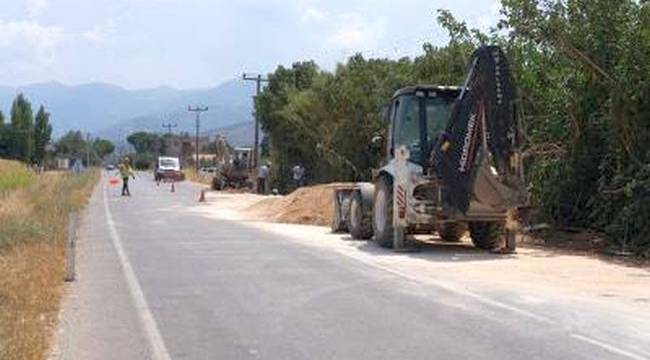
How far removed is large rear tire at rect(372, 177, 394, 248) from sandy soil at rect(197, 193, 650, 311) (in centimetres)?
34

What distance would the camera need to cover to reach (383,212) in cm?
2123

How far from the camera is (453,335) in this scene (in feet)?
33.7

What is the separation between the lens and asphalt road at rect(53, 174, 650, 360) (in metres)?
Answer: 9.52

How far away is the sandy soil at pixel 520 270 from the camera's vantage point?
1377cm

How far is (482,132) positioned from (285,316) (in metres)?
8.57

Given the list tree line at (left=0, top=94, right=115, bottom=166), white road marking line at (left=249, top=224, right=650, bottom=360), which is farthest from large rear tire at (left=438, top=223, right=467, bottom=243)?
tree line at (left=0, top=94, right=115, bottom=166)

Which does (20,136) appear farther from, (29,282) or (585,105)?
(29,282)

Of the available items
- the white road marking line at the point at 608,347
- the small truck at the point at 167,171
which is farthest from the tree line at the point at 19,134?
the white road marking line at the point at 608,347

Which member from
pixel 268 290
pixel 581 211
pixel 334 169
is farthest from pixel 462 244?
pixel 334 169

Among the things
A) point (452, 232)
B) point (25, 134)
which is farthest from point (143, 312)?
point (25, 134)

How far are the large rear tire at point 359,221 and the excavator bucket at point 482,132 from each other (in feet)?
13.4

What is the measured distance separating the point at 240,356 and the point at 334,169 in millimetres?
42958

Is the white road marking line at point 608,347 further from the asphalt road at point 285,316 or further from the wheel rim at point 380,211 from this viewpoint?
the wheel rim at point 380,211

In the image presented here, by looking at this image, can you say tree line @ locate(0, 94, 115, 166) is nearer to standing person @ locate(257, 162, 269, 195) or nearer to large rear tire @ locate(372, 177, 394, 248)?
standing person @ locate(257, 162, 269, 195)
